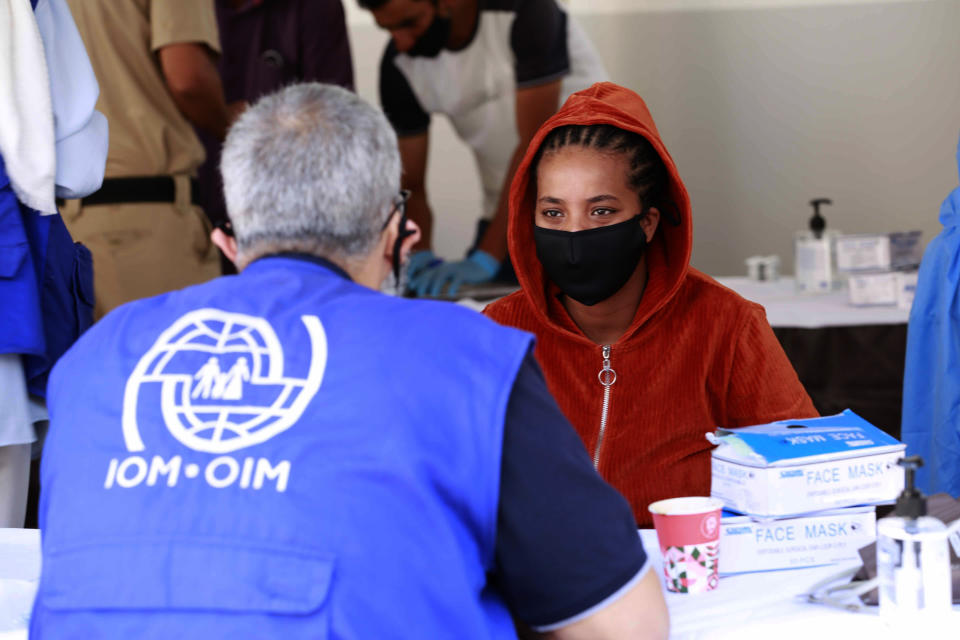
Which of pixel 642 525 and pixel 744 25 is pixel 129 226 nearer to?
pixel 642 525

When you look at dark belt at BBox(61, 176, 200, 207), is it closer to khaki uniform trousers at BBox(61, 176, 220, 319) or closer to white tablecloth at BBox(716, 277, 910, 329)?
khaki uniform trousers at BBox(61, 176, 220, 319)

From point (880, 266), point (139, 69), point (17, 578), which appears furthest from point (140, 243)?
point (880, 266)

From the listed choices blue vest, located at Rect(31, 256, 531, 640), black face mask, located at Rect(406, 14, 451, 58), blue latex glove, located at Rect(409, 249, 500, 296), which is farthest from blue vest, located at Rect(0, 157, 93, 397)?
black face mask, located at Rect(406, 14, 451, 58)

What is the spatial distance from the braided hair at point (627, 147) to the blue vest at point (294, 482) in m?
0.93

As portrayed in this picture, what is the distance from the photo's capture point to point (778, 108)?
532 cm

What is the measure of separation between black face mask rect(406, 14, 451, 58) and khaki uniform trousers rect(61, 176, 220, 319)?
2340 mm

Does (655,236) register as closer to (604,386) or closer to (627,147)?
(627,147)

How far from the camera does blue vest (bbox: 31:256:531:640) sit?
2.58ft

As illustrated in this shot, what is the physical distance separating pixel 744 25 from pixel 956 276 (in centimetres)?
363

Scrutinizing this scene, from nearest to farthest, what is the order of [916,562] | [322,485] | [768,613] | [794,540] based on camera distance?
1. [322,485]
2. [916,562]
3. [768,613]
4. [794,540]

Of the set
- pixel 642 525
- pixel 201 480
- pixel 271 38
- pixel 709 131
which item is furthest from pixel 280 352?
pixel 709 131

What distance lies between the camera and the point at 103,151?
2102 mm

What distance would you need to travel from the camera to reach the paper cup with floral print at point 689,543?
3.49 ft

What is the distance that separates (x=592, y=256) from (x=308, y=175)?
0.85m
